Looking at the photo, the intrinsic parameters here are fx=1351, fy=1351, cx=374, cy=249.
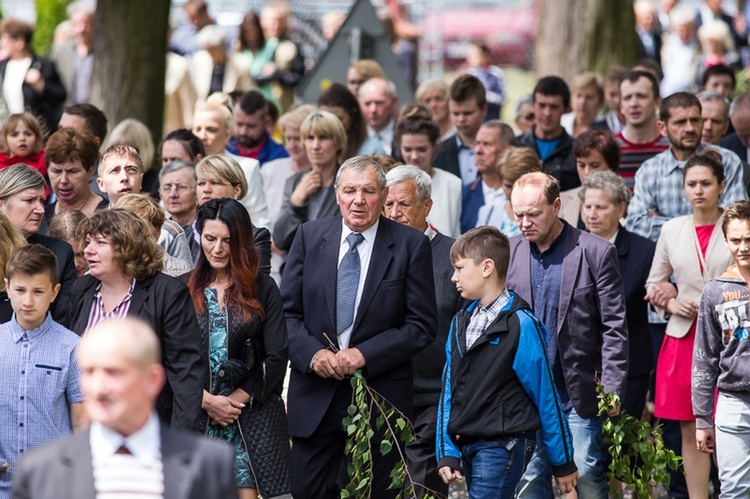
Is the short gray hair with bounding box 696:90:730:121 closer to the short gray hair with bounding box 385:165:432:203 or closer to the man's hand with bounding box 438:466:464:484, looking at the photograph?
the short gray hair with bounding box 385:165:432:203

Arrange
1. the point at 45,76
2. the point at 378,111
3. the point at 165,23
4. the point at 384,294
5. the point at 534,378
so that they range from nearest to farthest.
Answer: the point at 534,378, the point at 384,294, the point at 378,111, the point at 165,23, the point at 45,76

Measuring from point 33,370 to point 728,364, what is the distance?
12.4ft

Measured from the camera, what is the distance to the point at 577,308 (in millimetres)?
7672

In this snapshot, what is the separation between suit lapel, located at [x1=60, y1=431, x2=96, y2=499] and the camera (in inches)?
165

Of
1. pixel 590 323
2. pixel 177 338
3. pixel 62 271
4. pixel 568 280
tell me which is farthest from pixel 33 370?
pixel 590 323

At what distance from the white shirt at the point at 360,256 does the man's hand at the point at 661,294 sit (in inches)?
83.2

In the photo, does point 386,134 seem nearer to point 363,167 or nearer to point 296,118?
point 296,118

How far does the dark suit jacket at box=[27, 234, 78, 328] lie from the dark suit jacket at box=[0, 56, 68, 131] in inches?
280

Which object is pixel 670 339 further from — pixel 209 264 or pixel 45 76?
pixel 45 76

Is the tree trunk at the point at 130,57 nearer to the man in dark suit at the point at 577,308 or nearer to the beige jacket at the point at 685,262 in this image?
the beige jacket at the point at 685,262

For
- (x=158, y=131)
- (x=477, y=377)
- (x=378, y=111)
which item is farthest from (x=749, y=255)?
(x=158, y=131)

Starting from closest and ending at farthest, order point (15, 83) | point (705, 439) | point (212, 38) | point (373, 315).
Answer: point (373, 315) → point (705, 439) → point (15, 83) → point (212, 38)

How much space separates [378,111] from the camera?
12.0 m

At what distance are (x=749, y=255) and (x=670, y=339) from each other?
1195 millimetres
